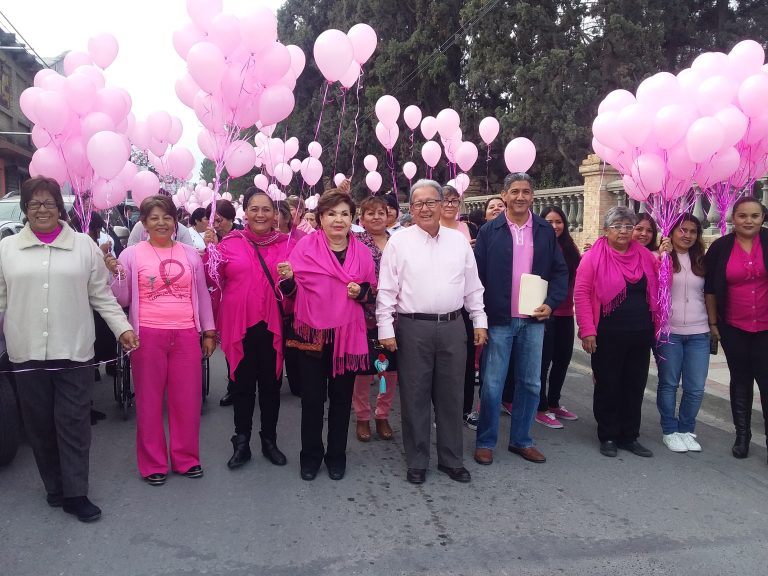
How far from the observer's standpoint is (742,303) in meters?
4.38

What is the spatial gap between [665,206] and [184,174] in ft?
15.0

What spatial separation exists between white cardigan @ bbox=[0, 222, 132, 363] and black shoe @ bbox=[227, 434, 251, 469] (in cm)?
119

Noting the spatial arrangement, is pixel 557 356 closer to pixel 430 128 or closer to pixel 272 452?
pixel 272 452

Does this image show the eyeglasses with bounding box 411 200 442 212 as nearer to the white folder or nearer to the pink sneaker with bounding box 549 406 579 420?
the white folder

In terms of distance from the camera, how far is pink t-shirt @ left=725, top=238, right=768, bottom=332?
4324 mm

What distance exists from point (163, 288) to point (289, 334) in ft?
2.68

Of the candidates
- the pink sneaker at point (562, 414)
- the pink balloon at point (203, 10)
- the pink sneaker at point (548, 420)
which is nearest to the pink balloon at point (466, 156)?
the pink sneaker at point (562, 414)

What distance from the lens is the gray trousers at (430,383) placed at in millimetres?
3936

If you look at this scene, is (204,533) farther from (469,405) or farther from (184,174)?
(184,174)

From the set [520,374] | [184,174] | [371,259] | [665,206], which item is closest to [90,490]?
[371,259]

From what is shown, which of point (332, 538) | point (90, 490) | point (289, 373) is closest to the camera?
point (332, 538)

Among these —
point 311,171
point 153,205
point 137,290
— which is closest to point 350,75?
point 153,205

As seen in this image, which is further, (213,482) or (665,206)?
(665,206)

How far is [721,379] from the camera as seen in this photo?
6195mm
